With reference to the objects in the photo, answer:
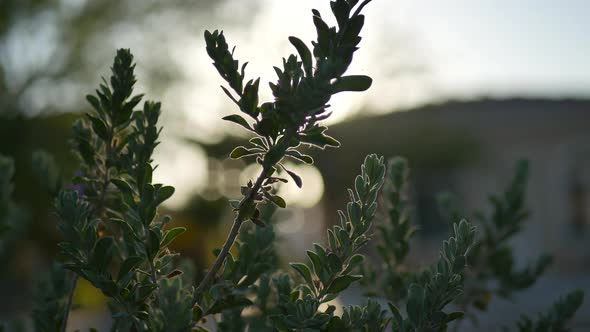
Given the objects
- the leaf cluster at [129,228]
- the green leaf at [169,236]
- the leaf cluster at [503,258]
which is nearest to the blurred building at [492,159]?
the leaf cluster at [503,258]

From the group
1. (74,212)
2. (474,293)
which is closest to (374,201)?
(74,212)

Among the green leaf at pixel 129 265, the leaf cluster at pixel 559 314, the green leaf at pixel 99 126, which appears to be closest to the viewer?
the green leaf at pixel 129 265

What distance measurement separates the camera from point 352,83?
1.13m

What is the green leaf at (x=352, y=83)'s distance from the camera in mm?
1115

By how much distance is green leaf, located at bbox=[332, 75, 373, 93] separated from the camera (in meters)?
1.12

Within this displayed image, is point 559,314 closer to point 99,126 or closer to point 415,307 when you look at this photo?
point 415,307

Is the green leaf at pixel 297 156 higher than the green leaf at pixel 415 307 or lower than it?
higher

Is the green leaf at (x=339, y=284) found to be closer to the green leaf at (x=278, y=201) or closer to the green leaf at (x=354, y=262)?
the green leaf at (x=354, y=262)

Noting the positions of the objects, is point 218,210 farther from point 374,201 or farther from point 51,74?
point 374,201

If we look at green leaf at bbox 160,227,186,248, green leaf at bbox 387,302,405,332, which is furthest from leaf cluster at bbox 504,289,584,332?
green leaf at bbox 160,227,186,248

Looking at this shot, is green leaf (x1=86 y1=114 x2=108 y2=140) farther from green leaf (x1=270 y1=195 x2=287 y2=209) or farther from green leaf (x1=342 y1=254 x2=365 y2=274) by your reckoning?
green leaf (x1=342 y1=254 x2=365 y2=274)

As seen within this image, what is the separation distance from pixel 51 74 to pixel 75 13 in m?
1.56

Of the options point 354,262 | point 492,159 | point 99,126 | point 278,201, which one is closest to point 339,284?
point 354,262

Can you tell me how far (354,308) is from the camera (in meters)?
1.27
